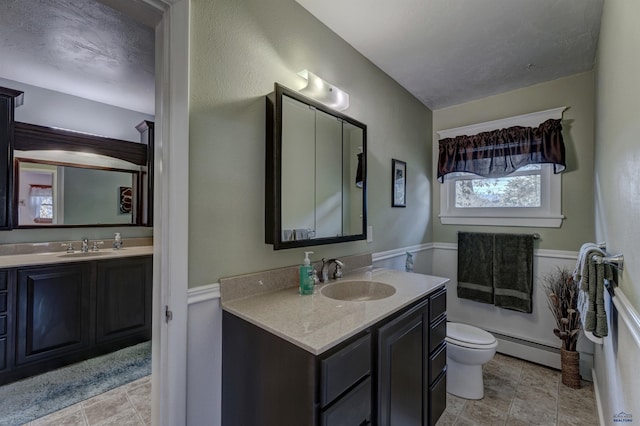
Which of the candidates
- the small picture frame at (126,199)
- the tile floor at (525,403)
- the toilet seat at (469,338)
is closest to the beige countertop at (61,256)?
the small picture frame at (126,199)

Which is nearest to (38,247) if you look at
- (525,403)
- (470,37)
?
(470,37)

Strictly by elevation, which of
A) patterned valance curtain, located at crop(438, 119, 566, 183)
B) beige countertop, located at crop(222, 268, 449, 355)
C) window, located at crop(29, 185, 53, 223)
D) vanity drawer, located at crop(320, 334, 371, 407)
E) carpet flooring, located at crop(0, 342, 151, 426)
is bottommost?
carpet flooring, located at crop(0, 342, 151, 426)

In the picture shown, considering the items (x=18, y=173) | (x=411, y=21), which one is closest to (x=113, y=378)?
(x=18, y=173)

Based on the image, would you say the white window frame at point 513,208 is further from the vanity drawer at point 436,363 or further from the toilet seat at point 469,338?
the vanity drawer at point 436,363

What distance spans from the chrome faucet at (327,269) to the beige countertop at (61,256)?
1.93m

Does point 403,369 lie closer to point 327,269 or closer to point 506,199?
point 327,269

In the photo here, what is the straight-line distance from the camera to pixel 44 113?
260 centimetres

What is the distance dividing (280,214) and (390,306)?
677 mm

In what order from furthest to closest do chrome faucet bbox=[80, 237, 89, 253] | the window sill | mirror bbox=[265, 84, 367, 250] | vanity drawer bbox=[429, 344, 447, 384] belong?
chrome faucet bbox=[80, 237, 89, 253] < the window sill < vanity drawer bbox=[429, 344, 447, 384] < mirror bbox=[265, 84, 367, 250]

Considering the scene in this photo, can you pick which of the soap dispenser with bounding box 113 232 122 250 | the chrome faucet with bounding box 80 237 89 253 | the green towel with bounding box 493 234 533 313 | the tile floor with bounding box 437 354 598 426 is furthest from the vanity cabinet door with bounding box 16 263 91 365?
the green towel with bounding box 493 234 533 313

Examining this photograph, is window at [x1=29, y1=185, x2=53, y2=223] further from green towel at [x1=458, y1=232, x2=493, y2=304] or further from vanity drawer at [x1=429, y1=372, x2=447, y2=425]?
green towel at [x1=458, y1=232, x2=493, y2=304]

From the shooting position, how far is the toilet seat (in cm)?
188

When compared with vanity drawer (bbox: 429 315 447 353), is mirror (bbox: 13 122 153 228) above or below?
above

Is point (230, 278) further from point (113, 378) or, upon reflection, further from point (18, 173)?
point (18, 173)
